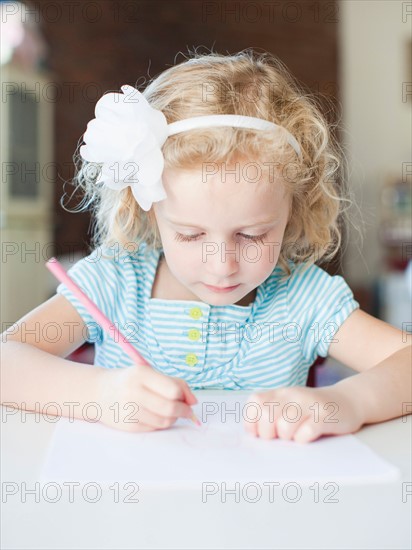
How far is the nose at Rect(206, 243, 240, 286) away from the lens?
2.74 ft

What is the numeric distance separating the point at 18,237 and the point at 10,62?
41.4 inches

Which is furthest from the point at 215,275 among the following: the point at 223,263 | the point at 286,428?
the point at 286,428

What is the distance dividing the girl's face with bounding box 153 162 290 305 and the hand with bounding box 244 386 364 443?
0.21 m

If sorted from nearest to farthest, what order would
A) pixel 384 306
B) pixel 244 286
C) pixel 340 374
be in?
1. pixel 244 286
2. pixel 340 374
3. pixel 384 306

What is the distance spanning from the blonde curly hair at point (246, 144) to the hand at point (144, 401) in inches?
11.8

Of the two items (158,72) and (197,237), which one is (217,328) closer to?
(197,237)

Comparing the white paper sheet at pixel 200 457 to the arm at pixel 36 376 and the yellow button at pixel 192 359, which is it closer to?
the arm at pixel 36 376

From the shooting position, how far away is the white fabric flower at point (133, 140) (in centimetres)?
84

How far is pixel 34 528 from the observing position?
44 centimetres

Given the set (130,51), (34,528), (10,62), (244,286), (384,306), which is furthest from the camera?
(130,51)

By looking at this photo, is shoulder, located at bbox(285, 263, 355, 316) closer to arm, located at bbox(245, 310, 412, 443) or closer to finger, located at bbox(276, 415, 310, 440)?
arm, located at bbox(245, 310, 412, 443)

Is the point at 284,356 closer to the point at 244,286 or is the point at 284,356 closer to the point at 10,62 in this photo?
the point at 244,286

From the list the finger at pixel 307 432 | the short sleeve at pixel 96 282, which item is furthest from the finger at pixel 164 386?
the short sleeve at pixel 96 282

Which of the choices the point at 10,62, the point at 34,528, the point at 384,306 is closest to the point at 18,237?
the point at 10,62
